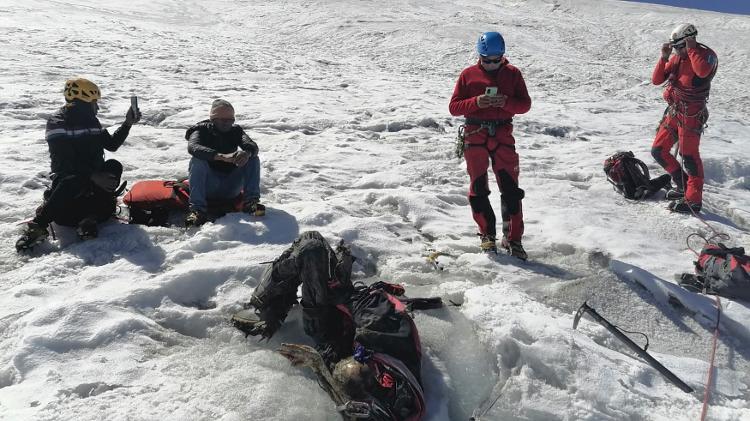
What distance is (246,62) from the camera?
1655 cm

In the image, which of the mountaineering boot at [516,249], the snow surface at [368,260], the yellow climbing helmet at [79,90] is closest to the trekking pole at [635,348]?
the snow surface at [368,260]

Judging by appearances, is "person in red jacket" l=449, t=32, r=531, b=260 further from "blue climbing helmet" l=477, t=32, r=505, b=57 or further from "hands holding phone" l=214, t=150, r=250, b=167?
"hands holding phone" l=214, t=150, r=250, b=167

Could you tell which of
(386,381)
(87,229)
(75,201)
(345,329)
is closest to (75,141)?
(75,201)

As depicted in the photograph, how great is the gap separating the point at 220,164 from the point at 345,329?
2900 millimetres

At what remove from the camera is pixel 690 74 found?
685 centimetres

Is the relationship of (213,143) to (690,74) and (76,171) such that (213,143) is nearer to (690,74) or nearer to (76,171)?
(76,171)

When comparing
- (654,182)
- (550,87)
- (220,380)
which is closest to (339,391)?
(220,380)

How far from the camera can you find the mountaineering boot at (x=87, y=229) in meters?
5.25

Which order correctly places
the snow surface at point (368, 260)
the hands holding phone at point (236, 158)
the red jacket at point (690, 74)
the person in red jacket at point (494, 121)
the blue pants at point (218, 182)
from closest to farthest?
the snow surface at point (368, 260), the person in red jacket at point (494, 121), the hands holding phone at point (236, 158), the blue pants at point (218, 182), the red jacket at point (690, 74)

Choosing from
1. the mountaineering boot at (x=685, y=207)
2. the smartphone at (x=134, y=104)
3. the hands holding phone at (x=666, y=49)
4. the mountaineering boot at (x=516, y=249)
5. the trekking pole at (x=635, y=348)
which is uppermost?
the hands holding phone at (x=666, y=49)

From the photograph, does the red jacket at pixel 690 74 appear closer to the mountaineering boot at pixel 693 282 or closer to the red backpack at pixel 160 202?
the mountaineering boot at pixel 693 282

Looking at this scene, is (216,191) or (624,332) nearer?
(624,332)

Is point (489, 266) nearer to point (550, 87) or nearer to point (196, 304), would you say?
point (196, 304)

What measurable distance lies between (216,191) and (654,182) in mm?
5714
